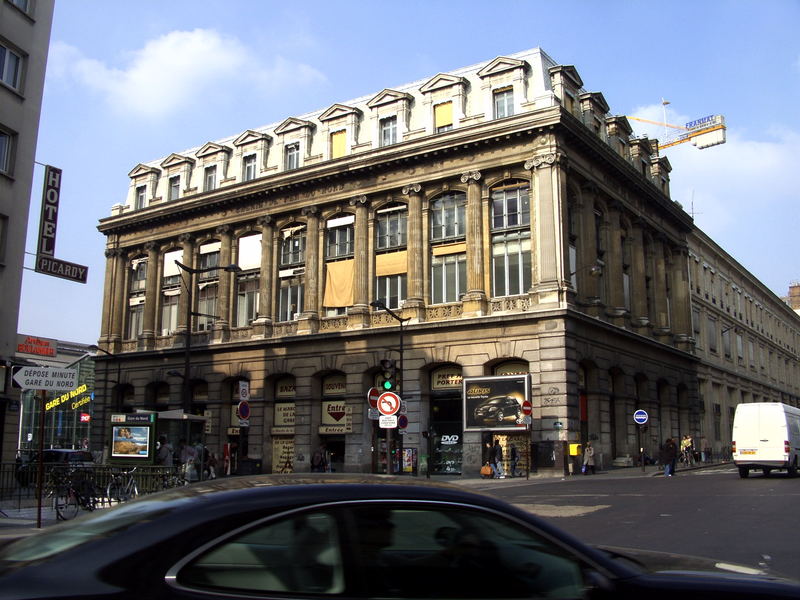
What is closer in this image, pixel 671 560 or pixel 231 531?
pixel 231 531

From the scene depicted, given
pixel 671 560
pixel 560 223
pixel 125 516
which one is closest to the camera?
pixel 125 516

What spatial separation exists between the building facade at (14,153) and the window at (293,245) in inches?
722

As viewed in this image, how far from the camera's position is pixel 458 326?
3591 cm

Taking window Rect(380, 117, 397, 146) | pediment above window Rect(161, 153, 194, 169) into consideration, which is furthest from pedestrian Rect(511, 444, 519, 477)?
pediment above window Rect(161, 153, 194, 169)

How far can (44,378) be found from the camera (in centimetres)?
1423

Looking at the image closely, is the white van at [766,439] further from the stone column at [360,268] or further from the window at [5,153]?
the window at [5,153]

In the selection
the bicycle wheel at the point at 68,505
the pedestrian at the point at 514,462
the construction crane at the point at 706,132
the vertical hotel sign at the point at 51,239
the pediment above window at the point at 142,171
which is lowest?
the bicycle wheel at the point at 68,505

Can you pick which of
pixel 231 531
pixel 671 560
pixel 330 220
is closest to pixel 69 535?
pixel 231 531

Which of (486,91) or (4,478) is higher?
(486,91)

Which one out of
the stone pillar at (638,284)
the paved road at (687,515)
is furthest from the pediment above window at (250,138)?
the paved road at (687,515)

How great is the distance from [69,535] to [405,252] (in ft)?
118

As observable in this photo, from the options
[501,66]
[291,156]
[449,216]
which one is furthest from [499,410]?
[291,156]

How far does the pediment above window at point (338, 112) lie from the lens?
4212 centimetres

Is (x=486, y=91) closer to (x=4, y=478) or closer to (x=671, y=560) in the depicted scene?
(x=4, y=478)
